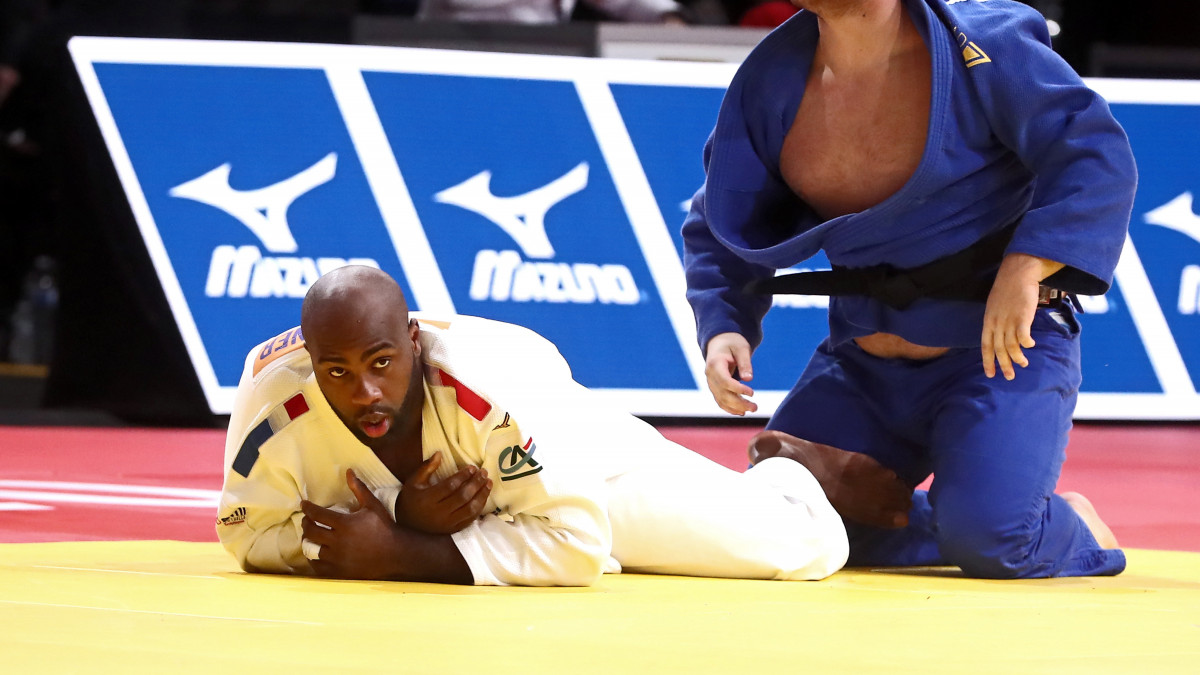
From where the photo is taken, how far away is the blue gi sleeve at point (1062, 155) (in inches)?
104

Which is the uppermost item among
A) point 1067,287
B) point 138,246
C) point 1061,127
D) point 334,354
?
point 138,246

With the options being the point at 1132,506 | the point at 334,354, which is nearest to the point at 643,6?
the point at 1132,506

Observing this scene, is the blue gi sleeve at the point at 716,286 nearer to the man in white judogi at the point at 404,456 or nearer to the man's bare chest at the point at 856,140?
the man's bare chest at the point at 856,140

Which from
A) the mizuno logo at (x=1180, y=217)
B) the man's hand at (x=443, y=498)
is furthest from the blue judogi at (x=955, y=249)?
the mizuno logo at (x=1180, y=217)

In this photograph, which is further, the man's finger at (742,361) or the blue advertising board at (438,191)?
the blue advertising board at (438,191)

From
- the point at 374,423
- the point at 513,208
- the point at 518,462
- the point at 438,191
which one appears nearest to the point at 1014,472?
the point at 518,462

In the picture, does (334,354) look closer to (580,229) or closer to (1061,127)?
(1061,127)

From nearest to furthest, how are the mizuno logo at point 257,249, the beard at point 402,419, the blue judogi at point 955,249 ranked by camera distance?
the beard at point 402,419 < the blue judogi at point 955,249 < the mizuno logo at point 257,249

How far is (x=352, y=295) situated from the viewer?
2.39 meters

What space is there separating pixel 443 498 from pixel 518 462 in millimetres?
140

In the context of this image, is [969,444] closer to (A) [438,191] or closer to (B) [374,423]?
(B) [374,423]

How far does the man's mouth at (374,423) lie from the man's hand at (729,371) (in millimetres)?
720

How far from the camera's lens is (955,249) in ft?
9.52

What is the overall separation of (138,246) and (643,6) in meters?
2.50
